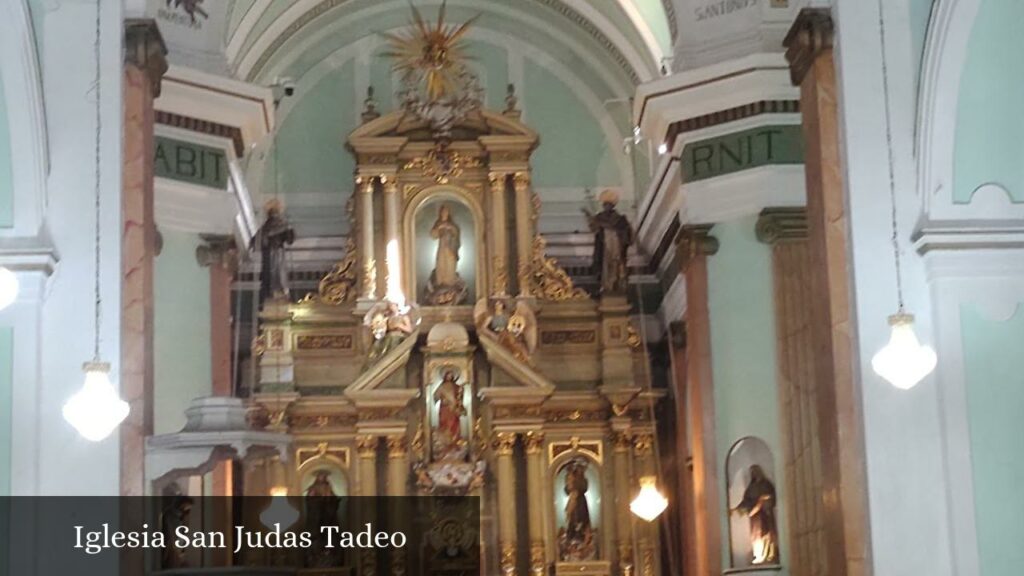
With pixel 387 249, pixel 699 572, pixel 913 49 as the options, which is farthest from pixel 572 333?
pixel 913 49

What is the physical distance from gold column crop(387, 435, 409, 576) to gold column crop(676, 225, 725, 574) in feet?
11.6

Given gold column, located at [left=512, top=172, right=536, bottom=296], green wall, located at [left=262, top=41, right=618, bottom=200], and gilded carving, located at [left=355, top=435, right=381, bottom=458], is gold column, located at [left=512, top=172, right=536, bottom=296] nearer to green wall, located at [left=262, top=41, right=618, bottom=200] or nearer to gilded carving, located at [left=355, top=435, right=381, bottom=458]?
green wall, located at [left=262, top=41, right=618, bottom=200]

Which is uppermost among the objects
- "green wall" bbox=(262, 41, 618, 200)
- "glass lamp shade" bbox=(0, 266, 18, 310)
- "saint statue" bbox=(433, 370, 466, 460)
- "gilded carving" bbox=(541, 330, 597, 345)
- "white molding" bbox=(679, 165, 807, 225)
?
"green wall" bbox=(262, 41, 618, 200)

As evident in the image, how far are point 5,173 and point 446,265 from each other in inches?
370

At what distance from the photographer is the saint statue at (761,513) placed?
16250 millimetres

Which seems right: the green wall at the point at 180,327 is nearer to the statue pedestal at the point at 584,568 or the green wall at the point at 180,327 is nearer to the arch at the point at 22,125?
the arch at the point at 22,125

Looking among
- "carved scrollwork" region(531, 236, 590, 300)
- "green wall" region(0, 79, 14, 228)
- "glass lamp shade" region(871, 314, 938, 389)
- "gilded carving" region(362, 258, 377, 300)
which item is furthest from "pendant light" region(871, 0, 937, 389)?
"gilded carving" region(362, 258, 377, 300)

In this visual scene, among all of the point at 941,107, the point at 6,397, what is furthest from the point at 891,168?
the point at 6,397

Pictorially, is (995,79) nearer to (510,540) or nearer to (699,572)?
(699,572)

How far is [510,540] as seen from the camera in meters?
19.7

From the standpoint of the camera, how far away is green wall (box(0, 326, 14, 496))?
1146 centimetres

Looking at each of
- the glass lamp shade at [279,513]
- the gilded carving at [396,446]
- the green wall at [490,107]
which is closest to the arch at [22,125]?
the glass lamp shade at [279,513]

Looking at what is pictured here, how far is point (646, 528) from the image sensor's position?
1972cm

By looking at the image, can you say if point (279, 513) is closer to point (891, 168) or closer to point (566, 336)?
point (566, 336)
